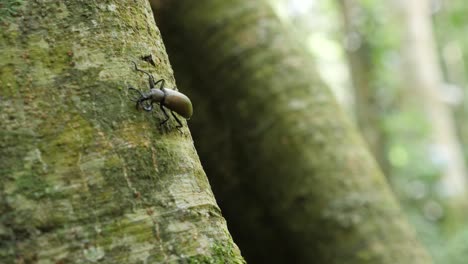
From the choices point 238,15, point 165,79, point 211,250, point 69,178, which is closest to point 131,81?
point 165,79

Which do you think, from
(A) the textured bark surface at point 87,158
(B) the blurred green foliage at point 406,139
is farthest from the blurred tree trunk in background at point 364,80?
(A) the textured bark surface at point 87,158

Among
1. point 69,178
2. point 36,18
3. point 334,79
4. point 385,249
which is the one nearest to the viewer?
point 69,178

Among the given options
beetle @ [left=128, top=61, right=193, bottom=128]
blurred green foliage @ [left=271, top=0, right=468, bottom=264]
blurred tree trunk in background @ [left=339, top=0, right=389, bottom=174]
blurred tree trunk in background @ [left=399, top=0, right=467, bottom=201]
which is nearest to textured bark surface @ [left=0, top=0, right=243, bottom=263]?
beetle @ [left=128, top=61, right=193, bottom=128]

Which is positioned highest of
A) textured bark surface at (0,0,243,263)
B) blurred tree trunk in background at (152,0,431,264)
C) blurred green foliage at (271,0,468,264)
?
textured bark surface at (0,0,243,263)

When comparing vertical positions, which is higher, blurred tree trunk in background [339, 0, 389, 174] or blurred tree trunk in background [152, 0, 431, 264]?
blurred tree trunk in background [152, 0, 431, 264]

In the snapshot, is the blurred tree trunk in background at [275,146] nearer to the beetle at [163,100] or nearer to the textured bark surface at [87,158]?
the beetle at [163,100]

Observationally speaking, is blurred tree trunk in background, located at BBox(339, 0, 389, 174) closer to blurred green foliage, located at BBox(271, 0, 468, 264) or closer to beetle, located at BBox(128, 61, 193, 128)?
blurred green foliage, located at BBox(271, 0, 468, 264)

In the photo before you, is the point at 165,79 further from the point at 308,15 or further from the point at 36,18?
the point at 308,15
